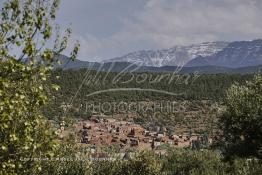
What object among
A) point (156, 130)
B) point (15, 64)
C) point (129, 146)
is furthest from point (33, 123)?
point (156, 130)

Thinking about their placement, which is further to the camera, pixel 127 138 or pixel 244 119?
pixel 127 138

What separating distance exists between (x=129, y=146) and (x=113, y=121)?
38.7m

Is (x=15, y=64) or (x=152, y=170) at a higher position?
(x=15, y=64)

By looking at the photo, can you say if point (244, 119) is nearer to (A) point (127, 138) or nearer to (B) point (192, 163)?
(B) point (192, 163)

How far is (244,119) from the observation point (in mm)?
33688

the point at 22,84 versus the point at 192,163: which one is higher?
the point at 22,84

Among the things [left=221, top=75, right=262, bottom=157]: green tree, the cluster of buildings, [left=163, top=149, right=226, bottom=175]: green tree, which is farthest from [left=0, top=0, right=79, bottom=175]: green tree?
the cluster of buildings

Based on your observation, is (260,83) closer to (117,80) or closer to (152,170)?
(152,170)

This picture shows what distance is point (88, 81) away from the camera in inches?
7008

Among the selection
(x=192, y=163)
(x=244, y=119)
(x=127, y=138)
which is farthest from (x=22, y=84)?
(x=127, y=138)

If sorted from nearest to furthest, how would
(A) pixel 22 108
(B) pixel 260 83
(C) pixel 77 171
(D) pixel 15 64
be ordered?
(D) pixel 15 64
(A) pixel 22 108
(B) pixel 260 83
(C) pixel 77 171

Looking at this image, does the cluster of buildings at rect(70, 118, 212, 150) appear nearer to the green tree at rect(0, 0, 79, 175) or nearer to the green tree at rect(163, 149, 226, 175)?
the green tree at rect(163, 149, 226, 175)

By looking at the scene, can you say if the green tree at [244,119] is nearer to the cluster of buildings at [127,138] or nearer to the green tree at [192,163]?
the green tree at [192,163]

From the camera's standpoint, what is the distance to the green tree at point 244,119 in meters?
33.5
